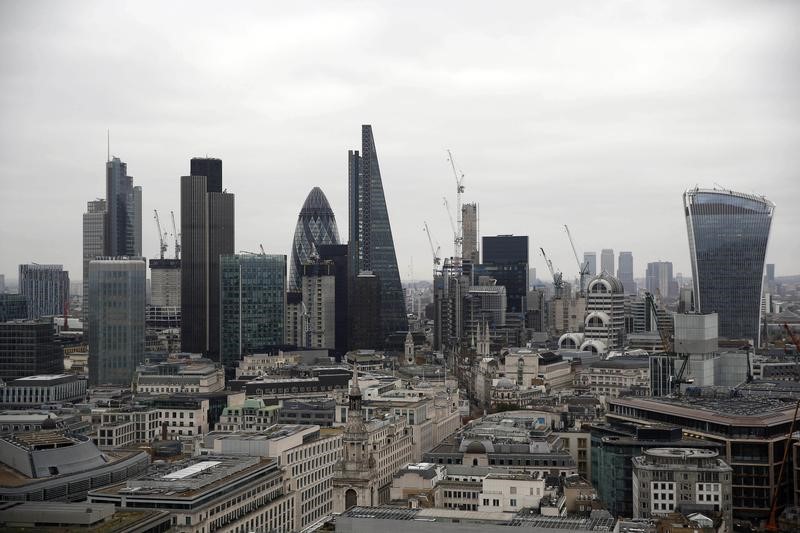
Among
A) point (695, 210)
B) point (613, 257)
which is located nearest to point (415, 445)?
point (695, 210)

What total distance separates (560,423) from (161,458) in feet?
75.2

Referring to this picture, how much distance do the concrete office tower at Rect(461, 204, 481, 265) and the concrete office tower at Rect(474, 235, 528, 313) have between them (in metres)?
3.80

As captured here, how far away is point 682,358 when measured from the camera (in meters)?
76.2

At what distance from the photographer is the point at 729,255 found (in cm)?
10762

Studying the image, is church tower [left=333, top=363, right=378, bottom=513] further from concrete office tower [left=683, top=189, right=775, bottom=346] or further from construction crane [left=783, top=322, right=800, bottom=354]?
concrete office tower [left=683, top=189, right=775, bottom=346]

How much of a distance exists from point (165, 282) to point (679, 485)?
124569mm

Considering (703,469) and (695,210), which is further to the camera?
(695,210)

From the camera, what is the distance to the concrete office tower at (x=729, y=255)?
105562mm

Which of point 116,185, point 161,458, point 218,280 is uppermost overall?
point 116,185

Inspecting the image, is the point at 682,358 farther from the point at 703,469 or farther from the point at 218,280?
the point at 218,280

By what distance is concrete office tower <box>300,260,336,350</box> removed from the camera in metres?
133

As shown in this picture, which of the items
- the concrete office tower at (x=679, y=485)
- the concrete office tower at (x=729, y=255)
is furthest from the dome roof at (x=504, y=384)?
the concrete office tower at (x=679, y=485)

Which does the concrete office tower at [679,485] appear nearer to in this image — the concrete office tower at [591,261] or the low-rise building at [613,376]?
the low-rise building at [613,376]

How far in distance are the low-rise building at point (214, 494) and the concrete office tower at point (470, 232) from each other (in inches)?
5142
